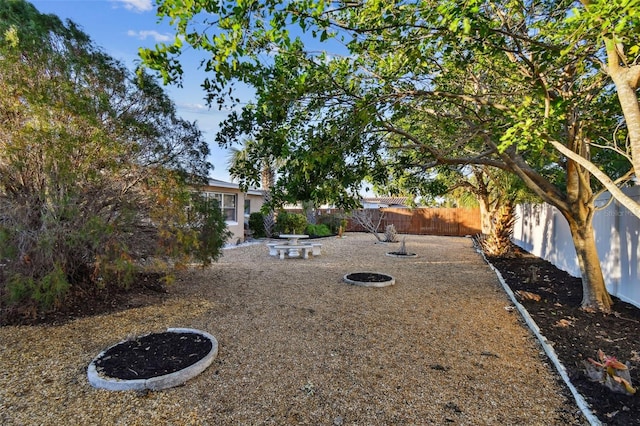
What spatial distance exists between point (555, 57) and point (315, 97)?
8.96 feet

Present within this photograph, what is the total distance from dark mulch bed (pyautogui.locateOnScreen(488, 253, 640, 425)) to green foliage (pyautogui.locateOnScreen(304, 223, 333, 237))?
487 inches

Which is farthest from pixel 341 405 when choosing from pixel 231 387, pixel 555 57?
pixel 555 57

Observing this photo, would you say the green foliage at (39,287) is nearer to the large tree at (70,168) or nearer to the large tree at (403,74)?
the large tree at (70,168)

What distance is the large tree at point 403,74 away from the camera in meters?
2.91

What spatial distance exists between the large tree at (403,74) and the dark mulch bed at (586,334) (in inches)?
18.2

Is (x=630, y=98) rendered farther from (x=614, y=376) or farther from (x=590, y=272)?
(x=590, y=272)

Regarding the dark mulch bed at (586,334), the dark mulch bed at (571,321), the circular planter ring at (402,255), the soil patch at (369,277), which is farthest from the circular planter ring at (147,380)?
the circular planter ring at (402,255)

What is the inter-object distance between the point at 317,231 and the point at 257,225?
3.59m

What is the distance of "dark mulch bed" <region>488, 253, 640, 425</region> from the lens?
8.88 ft

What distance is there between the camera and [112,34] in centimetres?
540

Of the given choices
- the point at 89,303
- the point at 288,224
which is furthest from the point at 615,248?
the point at 288,224

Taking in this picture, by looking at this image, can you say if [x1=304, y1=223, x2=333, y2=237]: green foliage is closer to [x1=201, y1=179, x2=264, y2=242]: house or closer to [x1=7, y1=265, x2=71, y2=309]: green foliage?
[x1=201, y1=179, x2=264, y2=242]: house

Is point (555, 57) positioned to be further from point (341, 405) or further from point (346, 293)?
point (346, 293)

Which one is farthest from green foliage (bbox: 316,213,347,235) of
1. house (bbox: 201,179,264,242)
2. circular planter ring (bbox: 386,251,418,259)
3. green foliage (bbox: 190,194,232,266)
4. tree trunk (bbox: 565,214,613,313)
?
tree trunk (bbox: 565,214,613,313)
